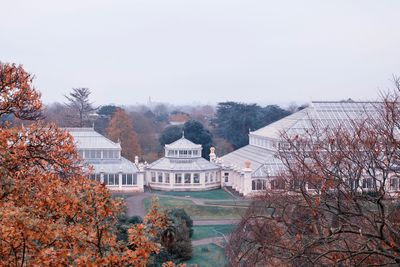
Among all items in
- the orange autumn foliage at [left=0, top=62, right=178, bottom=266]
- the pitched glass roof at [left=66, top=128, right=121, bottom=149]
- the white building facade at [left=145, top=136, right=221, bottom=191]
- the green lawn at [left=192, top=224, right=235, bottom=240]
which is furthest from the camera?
the white building facade at [left=145, top=136, right=221, bottom=191]

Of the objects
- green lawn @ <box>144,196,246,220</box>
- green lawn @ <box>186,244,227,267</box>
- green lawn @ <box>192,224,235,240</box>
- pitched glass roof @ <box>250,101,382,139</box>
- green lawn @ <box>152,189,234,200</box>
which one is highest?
pitched glass roof @ <box>250,101,382,139</box>

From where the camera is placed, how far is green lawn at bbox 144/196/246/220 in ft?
123

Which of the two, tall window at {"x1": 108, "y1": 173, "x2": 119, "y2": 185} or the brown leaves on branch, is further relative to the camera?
tall window at {"x1": 108, "y1": 173, "x2": 119, "y2": 185}

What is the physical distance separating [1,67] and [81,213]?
23.1ft

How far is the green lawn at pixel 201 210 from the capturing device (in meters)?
37.4

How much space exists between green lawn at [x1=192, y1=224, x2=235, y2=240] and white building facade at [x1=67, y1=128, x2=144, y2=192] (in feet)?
45.6

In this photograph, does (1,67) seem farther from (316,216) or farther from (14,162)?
(316,216)

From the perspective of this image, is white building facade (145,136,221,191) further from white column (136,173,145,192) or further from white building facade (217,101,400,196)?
white column (136,173,145,192)

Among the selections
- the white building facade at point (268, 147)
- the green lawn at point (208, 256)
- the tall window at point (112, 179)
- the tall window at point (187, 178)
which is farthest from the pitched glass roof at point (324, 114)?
the green lawn at point (208, 256)

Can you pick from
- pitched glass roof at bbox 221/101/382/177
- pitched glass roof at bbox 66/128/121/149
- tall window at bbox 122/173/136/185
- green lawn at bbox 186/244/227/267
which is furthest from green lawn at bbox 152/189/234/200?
green lawn at bbox 186/244/227/267

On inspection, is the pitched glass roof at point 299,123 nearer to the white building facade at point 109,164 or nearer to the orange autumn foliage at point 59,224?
the white building facade at point 109,164

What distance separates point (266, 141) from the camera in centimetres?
4997

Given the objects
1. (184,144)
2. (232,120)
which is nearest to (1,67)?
(184,144)

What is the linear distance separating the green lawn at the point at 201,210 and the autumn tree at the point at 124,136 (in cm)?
1578
